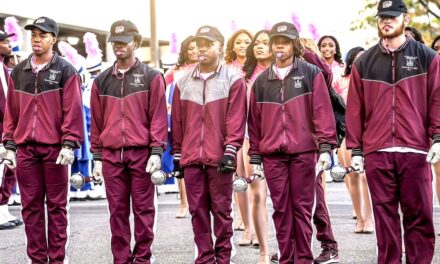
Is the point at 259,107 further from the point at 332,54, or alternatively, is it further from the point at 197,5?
the point at 197,5

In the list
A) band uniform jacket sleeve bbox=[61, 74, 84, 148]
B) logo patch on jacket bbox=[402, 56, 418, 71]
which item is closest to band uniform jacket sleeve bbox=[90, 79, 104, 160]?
band uniform jacket sleeve bbox=[61, 74, 84, 148]

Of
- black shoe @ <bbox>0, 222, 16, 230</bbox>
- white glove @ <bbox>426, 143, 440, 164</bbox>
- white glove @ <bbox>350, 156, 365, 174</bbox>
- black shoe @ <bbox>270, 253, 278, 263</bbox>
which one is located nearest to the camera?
white glove @ <bbox>426, 143, 440, 164</bbox>

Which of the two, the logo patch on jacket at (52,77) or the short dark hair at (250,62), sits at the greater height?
the short dark hair at (250,62)

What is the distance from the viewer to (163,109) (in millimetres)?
8312

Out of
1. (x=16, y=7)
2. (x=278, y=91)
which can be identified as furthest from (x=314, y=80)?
(x=16, y=7)

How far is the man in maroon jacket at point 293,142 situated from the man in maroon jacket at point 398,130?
0.45m

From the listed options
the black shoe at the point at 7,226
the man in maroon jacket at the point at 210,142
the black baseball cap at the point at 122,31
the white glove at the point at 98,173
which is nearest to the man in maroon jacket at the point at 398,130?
the man in maroon jacket at the point at 210,142

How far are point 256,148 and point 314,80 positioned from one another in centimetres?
71

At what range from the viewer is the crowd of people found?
7.39m

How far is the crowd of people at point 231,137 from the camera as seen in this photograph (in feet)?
24.2

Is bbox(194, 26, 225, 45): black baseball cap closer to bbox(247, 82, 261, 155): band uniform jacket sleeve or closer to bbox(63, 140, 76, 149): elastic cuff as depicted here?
bbox(247, 82, 261, 155): band uniform jacket sleeve

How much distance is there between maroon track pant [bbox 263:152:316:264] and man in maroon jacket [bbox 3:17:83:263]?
67.3 inches

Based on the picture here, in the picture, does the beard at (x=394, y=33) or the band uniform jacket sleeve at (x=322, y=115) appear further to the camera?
the band uniform jacket sleeve at (x=322, y=115)

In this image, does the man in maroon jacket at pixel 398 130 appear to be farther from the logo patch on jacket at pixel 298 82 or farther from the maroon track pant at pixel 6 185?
the maroon track pant at pixel 6 185
